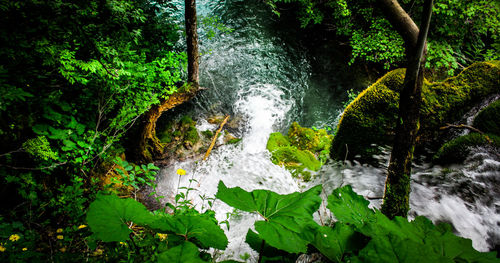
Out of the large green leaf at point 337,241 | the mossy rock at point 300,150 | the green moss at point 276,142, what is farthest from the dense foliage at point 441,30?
the large green leaf at point 337,241

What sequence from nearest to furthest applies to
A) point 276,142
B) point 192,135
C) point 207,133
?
point 276,142, point 192,135, point 207,133

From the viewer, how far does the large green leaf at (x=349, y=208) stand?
1074 mm

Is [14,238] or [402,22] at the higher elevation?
[402,22]

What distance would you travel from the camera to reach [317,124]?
7.77m

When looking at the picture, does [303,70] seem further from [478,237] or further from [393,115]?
[478,237]

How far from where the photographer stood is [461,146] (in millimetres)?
3510

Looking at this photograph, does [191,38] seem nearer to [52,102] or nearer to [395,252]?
[52,102]

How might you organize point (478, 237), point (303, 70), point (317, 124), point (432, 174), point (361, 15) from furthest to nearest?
point (303, 70) → point (361, 15) → point (317, 124) → point (432, 174) → point (478, 237)

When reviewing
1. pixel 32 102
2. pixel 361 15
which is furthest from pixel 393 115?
pixel 361 15

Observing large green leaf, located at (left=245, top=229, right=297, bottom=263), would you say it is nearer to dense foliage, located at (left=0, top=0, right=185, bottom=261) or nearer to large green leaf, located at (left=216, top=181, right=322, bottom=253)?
large green leaf, located at (left=216, top=181, right=322, bottom=253)

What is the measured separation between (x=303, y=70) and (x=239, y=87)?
3.38 m

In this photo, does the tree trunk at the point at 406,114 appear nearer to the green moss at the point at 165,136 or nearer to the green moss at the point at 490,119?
the green moss at the point at 490,119

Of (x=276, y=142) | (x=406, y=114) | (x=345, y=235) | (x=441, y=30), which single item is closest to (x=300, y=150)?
(x=276, y=142)

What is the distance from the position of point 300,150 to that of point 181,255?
206 inches
